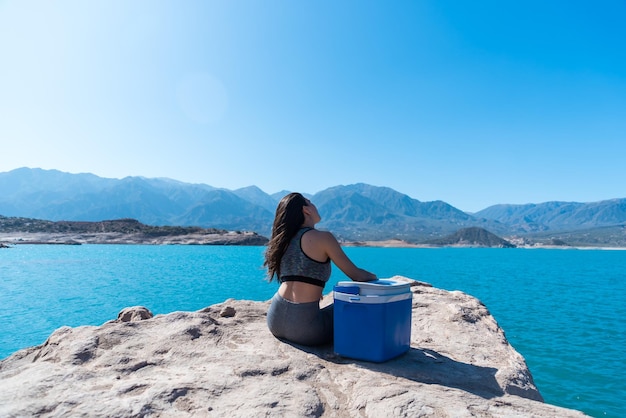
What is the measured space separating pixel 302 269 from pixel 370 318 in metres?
0.91

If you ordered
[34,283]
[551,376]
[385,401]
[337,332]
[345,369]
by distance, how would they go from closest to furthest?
[385,401]
[345,369]
[337,332]
[551,376]
[34,283]

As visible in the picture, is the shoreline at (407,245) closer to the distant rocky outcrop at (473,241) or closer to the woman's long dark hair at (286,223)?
the distant rocky outcrop at (473,241)

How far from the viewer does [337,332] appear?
13.9 ft

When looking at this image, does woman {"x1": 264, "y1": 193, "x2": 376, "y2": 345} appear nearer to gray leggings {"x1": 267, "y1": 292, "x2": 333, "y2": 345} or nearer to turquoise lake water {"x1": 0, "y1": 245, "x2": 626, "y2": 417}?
gray leggings {"x1": 267, "y1": 292, "x2": 333, "y2": 345}

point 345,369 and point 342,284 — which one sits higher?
point 342,284

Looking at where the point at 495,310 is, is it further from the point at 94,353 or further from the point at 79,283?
the point at 79,283

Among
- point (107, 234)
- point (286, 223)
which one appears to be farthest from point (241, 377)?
point (107, 234)

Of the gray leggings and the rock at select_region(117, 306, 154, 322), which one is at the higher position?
the gray leggings

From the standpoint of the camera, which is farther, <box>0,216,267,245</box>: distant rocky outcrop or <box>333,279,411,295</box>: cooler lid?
<box>0,216,267,245</box>: distant rocky outcrop

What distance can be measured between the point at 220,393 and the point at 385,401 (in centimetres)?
139

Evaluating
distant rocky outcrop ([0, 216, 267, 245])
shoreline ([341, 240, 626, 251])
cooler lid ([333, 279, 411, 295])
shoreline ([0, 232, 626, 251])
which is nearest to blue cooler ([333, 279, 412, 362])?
cooler lid ([333, 279, 411, 295])

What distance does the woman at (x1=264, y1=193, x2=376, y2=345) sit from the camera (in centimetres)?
425

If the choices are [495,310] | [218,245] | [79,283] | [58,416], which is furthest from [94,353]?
[218,245]

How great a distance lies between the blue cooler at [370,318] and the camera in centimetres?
390
